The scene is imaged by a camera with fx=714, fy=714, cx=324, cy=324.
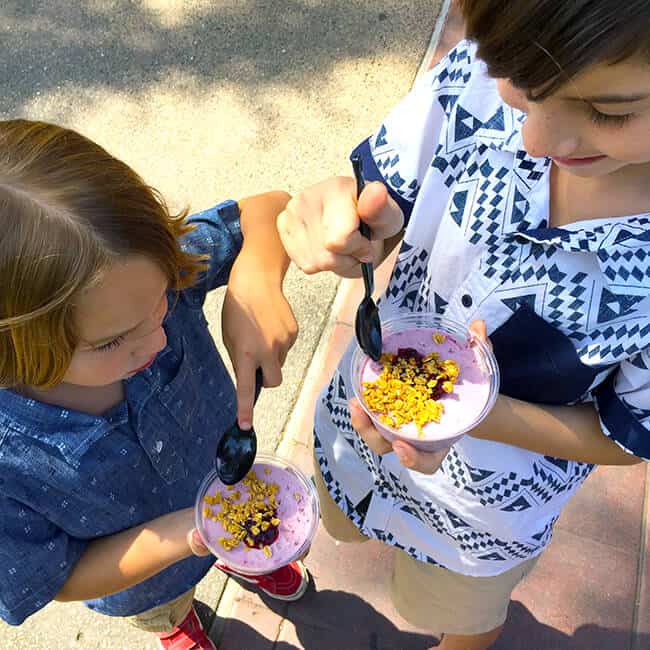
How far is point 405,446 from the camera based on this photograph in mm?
1217

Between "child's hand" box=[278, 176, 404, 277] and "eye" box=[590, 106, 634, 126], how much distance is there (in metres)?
0.36

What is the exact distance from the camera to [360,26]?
3551mm

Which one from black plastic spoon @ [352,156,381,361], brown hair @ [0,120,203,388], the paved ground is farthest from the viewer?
the paved ground

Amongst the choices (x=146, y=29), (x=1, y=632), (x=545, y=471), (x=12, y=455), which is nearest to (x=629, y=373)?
(x=545, y=471)

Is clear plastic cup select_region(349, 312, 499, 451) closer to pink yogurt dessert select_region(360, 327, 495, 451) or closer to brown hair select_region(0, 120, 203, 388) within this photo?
pink yogurt dessert select_region(360, 327, 495, 451)

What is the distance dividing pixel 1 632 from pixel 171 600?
715mm

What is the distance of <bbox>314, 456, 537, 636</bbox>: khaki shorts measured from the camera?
1.63 meters

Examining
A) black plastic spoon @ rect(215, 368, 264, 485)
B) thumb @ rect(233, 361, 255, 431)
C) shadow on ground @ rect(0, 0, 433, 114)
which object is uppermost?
thumb @ rect(233, 361, 255, 431)

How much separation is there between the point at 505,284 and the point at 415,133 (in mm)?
316

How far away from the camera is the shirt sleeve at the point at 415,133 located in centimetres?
121

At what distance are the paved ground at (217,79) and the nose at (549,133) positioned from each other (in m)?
1.89

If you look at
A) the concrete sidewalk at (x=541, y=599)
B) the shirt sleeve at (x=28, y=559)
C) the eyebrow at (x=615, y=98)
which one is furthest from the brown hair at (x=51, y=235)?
the concrete sidewalk at (x=541, y=599)

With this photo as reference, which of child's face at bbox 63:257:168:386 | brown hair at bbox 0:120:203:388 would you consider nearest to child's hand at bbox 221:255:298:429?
child's face at bbox 63:257:168:386

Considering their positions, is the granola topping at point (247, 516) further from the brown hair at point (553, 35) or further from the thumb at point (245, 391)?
the brown hair at point (553, 35)
